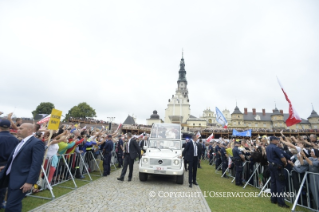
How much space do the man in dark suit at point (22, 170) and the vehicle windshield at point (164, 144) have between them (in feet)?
22.2

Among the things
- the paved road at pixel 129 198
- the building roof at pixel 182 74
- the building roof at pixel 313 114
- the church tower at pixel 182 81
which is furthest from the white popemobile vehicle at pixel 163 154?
the building roof at pixel 313 114

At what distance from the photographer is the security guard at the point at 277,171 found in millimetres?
6106

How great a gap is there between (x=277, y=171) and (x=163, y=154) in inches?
188

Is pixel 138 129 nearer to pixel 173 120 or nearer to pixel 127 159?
pixel 173 120

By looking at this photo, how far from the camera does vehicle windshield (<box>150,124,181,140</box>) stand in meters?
10.6

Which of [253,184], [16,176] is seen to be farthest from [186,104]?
[16,176]

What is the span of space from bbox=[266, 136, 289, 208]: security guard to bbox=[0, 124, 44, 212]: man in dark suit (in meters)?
7.06

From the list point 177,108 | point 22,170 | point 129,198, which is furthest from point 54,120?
point 177,108

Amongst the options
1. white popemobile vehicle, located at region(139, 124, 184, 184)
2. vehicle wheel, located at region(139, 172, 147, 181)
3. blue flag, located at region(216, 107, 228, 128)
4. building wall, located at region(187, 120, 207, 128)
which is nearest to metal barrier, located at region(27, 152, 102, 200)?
vehicle wheel, located at region(139, 172, 147, 181)

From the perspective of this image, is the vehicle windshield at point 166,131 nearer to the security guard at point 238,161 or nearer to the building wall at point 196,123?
the security guard at point 238,161

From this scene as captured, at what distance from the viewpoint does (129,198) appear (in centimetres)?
622

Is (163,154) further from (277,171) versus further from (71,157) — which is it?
(277,171)

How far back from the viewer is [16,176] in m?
3.40

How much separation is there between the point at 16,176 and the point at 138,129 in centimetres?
4847
